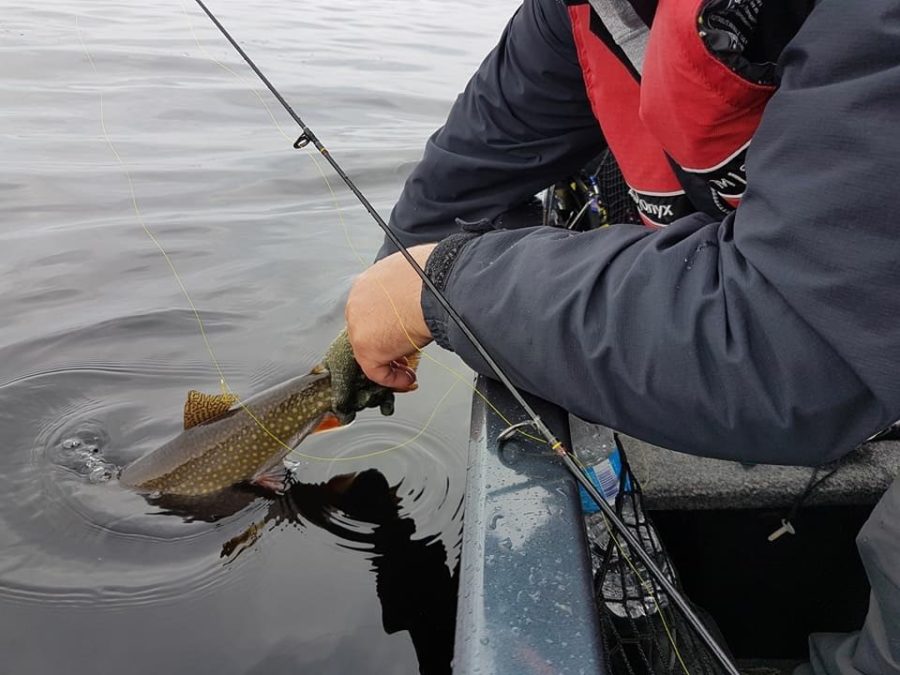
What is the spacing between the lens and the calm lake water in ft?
7.72

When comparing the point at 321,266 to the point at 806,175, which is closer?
the point at 806,175

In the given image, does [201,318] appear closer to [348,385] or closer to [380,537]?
[348,385]

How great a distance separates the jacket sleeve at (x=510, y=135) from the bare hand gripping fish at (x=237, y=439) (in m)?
0.65

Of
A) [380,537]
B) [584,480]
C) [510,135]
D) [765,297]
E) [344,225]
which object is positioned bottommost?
[344,225]

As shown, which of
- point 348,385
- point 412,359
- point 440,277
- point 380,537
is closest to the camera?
point 440,277

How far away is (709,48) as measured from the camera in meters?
1.40

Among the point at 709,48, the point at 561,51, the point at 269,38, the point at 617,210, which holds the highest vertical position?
the point at 709,48

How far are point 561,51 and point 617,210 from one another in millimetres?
1045

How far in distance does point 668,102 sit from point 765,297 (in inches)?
20.7

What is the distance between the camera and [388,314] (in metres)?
2.00

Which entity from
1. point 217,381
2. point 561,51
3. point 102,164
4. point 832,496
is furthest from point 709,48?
point 102,164

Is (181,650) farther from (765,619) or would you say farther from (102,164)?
(102,164)

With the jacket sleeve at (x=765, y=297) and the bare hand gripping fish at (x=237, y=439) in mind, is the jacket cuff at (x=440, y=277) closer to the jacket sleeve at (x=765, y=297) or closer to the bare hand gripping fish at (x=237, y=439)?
the jacket sleeve at (x=765, y=297)

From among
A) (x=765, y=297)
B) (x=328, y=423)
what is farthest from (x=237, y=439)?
(x=765, y=297)
